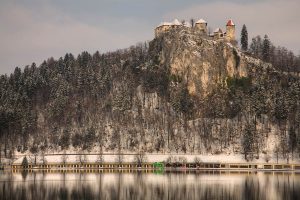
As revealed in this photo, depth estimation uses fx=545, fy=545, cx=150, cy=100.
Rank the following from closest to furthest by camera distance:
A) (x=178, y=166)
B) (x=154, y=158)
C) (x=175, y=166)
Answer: (x=178, y=166)
(x=175, y=166)
(x=154, y=158)

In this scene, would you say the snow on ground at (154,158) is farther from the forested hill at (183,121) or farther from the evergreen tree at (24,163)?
the forested hill at (183,121)

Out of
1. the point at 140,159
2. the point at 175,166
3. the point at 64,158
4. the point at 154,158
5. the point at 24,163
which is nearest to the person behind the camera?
the point at 175,166

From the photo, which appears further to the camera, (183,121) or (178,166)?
(183,121)

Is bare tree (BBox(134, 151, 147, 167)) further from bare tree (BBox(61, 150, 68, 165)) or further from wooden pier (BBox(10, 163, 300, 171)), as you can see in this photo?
bare tree (BBox(61, 150, 68, 165))

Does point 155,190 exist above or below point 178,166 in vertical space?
above

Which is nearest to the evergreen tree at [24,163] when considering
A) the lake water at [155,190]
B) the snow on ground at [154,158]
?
the snow on ground at [154,158]

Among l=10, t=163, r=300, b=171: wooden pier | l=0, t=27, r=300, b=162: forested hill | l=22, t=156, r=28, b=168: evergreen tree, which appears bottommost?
l=10, t=163, r=300, b=171: wooden pier

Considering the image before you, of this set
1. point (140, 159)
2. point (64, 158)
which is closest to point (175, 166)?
point (140, 159)

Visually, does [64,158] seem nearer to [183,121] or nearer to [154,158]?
[154,158]

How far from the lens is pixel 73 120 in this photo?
19575 cm

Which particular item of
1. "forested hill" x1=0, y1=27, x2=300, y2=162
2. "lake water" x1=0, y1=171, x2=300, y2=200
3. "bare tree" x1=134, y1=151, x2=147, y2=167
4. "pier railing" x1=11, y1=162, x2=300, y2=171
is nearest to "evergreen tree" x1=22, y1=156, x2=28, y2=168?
"pier railing" x1=11, y1=162, x2=300, y2=171

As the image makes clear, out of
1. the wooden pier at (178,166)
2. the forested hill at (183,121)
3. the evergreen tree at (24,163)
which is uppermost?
the forested hill at (183,121)

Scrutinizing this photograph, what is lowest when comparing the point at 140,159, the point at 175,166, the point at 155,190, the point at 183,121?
the point at 175,166

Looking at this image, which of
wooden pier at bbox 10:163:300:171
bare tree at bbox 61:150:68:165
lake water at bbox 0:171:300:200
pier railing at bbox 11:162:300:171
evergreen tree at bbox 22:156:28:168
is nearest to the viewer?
lake water at bbox 0:171:300:200
